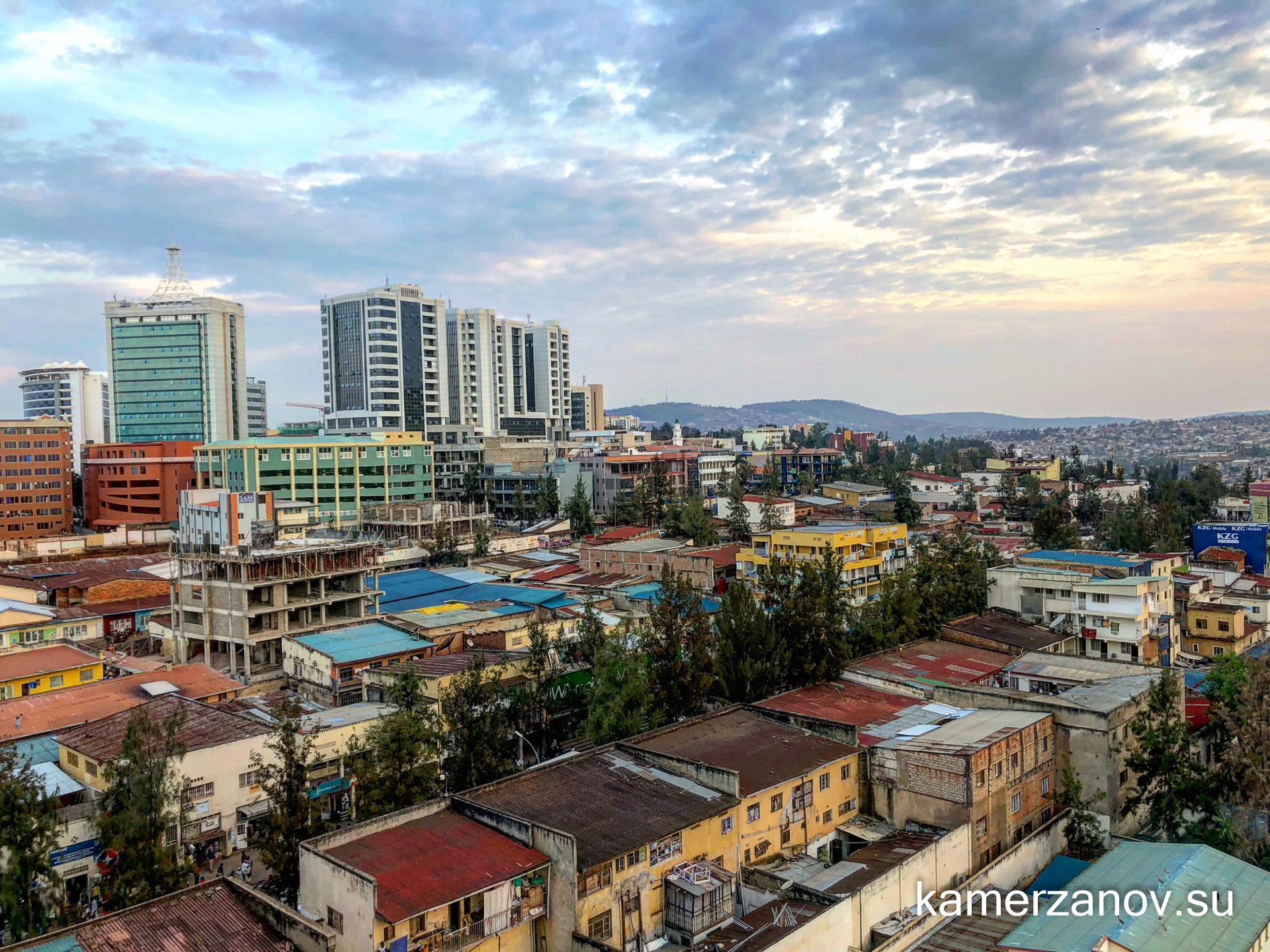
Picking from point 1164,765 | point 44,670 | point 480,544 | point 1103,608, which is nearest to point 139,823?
point 44,670

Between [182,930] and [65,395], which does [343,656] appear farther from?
[65,395]

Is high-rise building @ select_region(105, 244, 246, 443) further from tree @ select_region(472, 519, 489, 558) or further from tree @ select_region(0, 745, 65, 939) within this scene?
tree @ select_region(0, 745, 65, 939)

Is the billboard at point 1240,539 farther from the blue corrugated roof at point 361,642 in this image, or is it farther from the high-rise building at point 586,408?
the high-rise building at point 586,408

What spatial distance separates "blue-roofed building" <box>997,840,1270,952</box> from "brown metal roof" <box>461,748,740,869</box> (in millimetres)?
5232

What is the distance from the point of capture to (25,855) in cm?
1228

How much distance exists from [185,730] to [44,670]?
30.2 feet

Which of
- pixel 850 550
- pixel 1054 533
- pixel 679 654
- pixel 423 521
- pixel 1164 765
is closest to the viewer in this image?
pixel 1164 765

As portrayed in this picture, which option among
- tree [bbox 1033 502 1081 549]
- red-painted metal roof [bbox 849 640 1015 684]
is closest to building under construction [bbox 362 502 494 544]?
red-painted metal roof [bbox 849 640 1015 684]

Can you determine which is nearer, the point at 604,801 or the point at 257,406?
the point at 604,801

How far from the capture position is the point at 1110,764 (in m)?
19.0

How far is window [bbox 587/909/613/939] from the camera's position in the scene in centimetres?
1343

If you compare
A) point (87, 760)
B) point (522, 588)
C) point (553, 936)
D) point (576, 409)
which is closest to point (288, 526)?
point (522, 588)

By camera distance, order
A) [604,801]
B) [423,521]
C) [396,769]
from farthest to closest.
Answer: [423,521], [396,769], [604,801]

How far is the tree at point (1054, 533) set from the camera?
160ft
